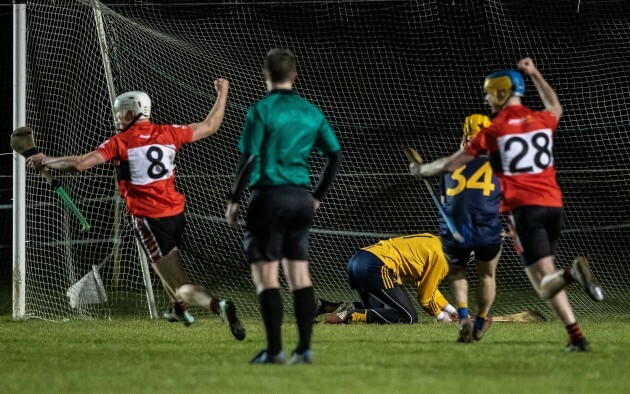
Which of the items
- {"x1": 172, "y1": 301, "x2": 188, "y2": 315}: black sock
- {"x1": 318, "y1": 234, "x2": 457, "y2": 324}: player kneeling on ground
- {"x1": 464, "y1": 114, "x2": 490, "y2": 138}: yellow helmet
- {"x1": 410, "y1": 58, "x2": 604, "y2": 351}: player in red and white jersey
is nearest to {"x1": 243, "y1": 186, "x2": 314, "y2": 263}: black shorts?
{"x1": 410, "y1": 58, "x2": 604, "y2": 351}: player in red and white jersey

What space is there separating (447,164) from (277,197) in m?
1.45

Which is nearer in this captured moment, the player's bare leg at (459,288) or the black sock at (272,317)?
the black sock at (272,317)

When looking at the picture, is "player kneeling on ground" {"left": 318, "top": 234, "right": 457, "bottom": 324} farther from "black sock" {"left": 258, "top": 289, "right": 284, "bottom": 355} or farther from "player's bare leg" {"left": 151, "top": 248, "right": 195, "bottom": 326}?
"black sock" {"left": 258, "top": 289, "right": 284, "bottom": 355}

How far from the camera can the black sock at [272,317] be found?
254 inches

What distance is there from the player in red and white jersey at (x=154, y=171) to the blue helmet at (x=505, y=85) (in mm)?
2039

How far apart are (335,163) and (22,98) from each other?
526 centimetres

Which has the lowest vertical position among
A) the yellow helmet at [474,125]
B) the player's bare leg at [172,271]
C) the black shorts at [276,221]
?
the player's bare leg at [172,271]

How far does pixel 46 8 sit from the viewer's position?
11742 mm

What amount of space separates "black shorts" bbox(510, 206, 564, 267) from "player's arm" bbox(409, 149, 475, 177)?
1.53ft

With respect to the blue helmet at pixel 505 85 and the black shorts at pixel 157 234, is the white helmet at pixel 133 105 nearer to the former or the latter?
the black shorts at pixel 157 234

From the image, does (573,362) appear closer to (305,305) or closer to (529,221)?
(529,221)

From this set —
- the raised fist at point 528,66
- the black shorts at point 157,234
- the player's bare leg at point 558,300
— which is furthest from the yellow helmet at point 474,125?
the black shorts at point 157,234

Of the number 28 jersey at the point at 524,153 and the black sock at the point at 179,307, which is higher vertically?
the number 28 jersey at the point at 524,153

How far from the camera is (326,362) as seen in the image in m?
6.64
